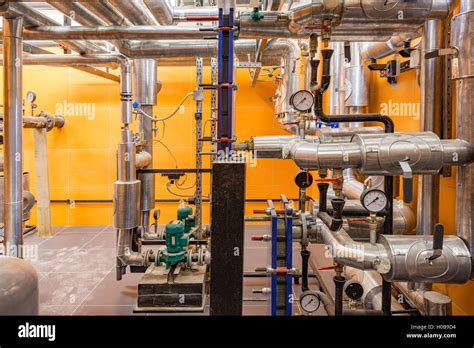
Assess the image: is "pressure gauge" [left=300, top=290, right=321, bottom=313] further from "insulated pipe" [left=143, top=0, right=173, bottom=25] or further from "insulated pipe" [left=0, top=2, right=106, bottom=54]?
"insulated pipe" [left=0, top=2, right=106, bottom=54]

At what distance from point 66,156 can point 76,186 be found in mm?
510

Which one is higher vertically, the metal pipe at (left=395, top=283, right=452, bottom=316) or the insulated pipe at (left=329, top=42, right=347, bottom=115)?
the insulated pipe at (left=329, top=42, right=347, bottom=115)

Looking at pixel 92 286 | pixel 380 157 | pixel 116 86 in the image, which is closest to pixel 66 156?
pixel 116 86

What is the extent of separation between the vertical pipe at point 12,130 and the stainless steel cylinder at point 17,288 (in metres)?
1.38

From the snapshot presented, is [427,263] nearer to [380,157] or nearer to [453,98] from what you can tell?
[380,157]

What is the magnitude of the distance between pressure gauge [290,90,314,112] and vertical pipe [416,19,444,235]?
64 cm

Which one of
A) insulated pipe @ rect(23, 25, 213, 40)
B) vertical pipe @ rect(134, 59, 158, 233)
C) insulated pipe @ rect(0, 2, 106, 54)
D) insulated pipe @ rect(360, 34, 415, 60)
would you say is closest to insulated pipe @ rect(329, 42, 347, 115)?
insulated pipe @ rect(360, 34, 415, 60)

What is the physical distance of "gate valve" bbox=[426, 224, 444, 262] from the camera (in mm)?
1433

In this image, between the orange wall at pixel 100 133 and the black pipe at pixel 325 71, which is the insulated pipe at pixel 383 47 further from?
the orange wall at pixel 100 133

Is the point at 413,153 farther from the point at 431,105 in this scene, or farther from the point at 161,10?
the point at 161,10
